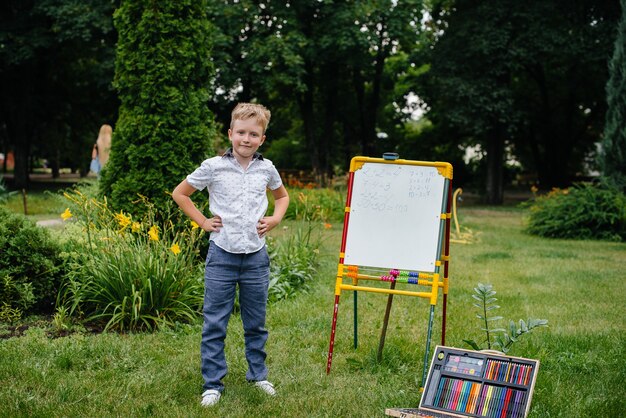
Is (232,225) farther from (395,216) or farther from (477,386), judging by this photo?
(477,386)

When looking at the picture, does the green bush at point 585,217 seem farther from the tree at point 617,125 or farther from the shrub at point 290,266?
the shrub at point 290,266

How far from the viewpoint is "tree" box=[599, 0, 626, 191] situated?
15391 millimetres

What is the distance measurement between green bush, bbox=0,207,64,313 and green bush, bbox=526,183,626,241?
445 inches

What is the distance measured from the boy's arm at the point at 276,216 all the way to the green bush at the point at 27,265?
2.56m

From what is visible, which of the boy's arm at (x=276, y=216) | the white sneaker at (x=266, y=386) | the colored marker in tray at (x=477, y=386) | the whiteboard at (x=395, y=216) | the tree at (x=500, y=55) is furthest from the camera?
the tree at (x=500, y=55)

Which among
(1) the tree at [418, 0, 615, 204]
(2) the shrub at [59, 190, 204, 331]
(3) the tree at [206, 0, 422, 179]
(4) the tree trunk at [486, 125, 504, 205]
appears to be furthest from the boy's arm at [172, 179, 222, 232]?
(4) the tree trunk at [486, 125, 504, 205]

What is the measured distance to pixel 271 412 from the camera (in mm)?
3875

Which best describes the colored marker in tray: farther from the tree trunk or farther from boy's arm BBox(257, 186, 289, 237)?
the tree trunk

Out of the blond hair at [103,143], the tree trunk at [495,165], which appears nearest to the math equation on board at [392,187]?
the blond hair at [103,143]

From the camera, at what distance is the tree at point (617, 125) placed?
15.4 meters

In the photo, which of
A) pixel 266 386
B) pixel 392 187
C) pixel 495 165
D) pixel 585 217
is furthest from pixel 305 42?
pixel 266 386

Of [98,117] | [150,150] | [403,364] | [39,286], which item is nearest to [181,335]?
[39,286]

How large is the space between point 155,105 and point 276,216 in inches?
158

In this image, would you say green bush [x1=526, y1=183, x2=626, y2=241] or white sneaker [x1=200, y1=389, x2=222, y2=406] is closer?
white sneaker [x1=200, y1=389, x2=222, y2=406]
